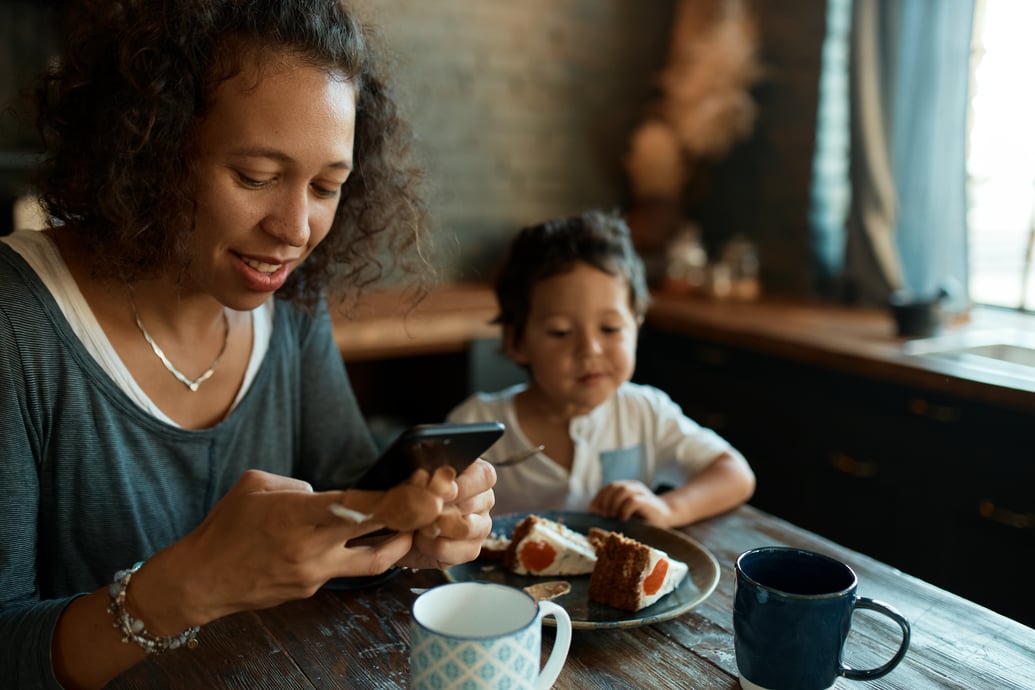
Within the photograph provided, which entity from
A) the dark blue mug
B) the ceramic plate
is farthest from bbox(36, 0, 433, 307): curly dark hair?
the dark blue mug

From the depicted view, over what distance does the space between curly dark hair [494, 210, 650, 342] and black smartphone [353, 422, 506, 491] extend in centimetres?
96

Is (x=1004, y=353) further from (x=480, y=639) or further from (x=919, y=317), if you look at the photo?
(x=480, y=639)

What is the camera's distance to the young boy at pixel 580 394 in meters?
1.68

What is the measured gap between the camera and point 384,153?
1438mm

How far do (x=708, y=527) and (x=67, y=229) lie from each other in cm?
105

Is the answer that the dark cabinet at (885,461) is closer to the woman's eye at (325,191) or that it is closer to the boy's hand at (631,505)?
the boy's hand at (631,505)

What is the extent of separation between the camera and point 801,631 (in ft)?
2.83

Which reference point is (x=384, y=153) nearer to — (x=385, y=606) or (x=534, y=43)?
(x=385, y=606)

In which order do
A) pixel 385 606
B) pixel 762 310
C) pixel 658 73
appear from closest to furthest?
pixel 385 606, pixel 762 310, pixel 658 73

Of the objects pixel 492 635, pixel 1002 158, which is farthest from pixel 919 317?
pixel 492 635

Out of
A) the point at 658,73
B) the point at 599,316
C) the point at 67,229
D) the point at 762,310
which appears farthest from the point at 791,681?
the point at 658,73

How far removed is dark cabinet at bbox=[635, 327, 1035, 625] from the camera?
86.9 inches

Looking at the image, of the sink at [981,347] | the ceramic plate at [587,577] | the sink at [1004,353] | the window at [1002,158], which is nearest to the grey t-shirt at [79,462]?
the ceramic plate at [587,577]

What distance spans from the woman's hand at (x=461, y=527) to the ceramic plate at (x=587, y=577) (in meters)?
0.13
